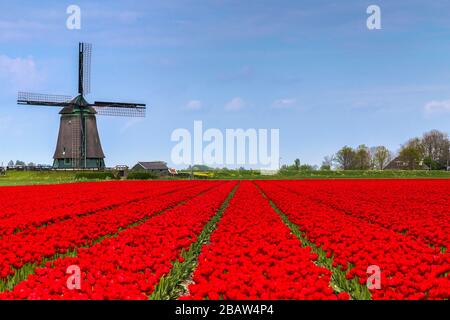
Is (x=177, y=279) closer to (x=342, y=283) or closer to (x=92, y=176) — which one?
(x=342, y=283)

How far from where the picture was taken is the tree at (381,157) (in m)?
130

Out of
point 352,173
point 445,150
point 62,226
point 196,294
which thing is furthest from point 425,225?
point 445,150

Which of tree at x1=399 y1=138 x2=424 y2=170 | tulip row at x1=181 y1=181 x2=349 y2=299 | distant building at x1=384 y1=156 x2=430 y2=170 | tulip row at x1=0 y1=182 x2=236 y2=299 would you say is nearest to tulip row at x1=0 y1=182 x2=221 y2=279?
tulip row at x1=0 y1=182 x2=236 y2=299

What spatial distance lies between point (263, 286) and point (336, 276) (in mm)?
1819

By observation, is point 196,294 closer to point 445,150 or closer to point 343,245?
point 343,245

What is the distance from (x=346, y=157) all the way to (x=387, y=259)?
→ 128 metres

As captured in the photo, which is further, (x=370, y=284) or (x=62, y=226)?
(x=62, y=226)

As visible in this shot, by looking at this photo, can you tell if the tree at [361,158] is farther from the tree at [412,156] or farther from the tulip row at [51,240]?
the tulip row at [51,240]

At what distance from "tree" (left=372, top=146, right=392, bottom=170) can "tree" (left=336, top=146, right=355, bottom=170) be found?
28.7ft

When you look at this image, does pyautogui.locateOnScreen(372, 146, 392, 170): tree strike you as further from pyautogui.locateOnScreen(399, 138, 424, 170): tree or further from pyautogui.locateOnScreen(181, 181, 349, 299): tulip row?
pyautogui.locateOnScreen(181, 181, 349, 299): tulip row

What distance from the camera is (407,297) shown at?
200 inches

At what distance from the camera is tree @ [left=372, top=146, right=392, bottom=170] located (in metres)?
130

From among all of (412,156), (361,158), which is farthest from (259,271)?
(361,158)

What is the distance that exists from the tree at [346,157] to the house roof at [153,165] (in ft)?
189
